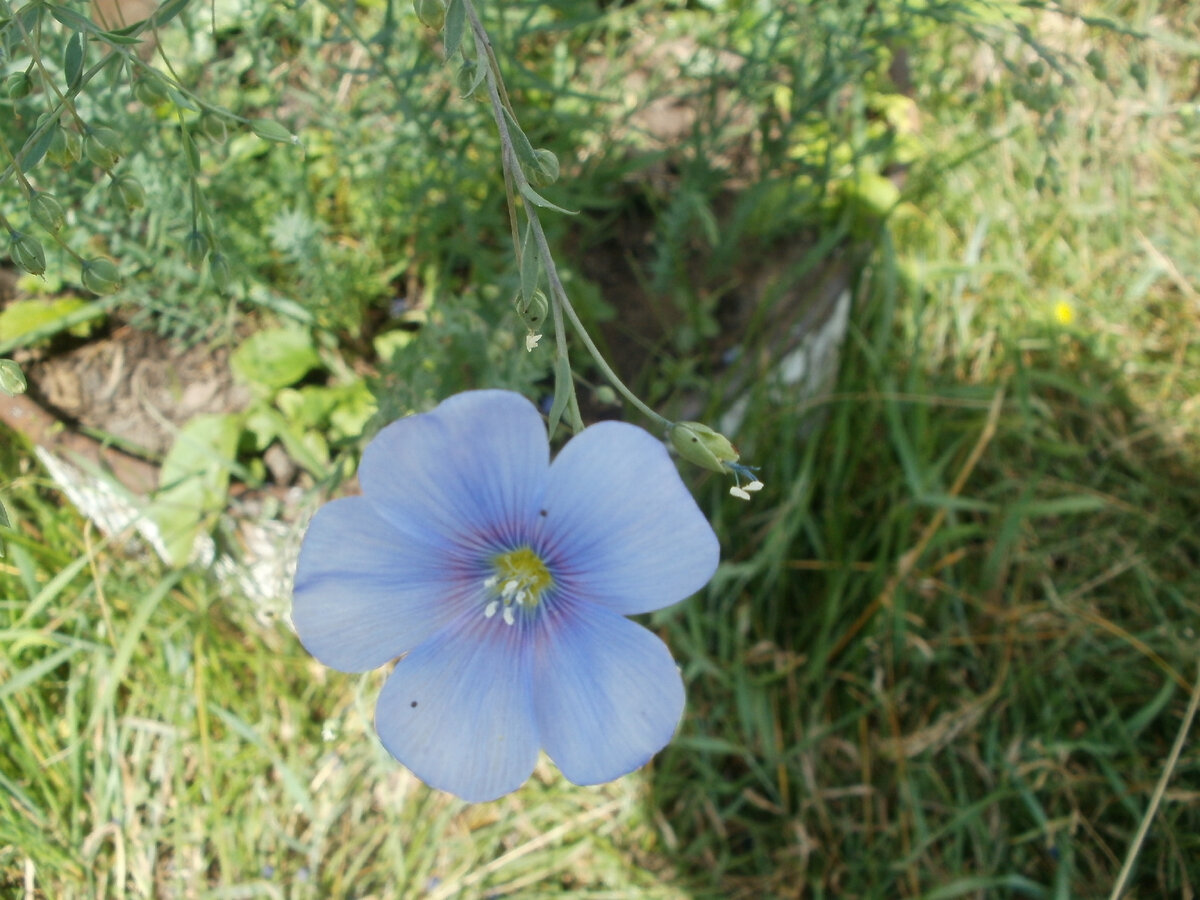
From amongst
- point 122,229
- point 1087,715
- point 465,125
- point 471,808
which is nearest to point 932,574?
point 1087,715

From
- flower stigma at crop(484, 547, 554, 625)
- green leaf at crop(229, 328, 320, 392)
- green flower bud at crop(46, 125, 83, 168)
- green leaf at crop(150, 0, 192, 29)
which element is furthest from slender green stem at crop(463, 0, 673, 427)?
green leaf at crop(229, 328, 320, 392)

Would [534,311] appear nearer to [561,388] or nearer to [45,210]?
[561,388]

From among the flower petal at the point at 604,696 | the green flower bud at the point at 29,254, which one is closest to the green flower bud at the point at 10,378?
the green flower bud at the point at 29,254

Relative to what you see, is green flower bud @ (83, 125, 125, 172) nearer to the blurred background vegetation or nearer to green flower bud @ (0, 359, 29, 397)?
green flower bud @ (0, 359, 29, 397)

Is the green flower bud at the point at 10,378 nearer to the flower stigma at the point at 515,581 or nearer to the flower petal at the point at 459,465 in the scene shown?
the flower petal at the point at 459,465

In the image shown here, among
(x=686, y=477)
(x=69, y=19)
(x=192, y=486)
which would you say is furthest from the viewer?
(x=686, y=477)

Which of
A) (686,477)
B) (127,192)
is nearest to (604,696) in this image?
(127,192)
